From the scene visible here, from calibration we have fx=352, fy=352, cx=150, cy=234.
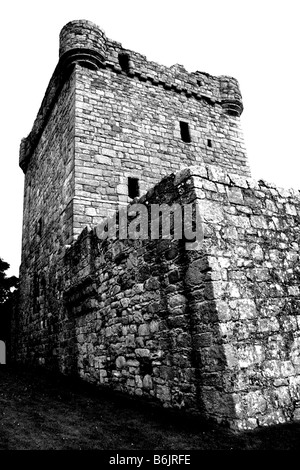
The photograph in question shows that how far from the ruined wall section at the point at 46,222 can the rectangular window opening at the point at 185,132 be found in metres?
3.42

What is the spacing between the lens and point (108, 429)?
3.96m

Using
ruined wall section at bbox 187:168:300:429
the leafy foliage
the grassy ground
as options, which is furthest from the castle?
the leafy foliage

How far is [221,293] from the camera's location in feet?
13.2

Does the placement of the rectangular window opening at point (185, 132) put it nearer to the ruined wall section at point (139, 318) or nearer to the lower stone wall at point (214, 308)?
the ruined wall section at point (139, 318)

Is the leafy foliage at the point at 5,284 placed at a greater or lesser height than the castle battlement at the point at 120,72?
lesser

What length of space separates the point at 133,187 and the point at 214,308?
5.81 meters

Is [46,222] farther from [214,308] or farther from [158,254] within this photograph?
[214,308]

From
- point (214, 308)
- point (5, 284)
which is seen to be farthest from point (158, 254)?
point (5, 284)

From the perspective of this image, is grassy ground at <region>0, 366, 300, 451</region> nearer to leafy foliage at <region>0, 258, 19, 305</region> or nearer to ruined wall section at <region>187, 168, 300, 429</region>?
ruined wall section at <region>187, 168, 300, 429</region>

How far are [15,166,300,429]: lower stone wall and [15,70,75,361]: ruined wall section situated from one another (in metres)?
3.33

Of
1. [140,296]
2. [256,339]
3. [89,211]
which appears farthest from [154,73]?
[256,339]

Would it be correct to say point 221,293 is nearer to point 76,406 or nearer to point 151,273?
point 151,273

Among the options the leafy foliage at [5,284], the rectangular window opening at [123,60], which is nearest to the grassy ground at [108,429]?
the rectangular window opening at [123,60]

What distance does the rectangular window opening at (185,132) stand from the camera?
10.8m
